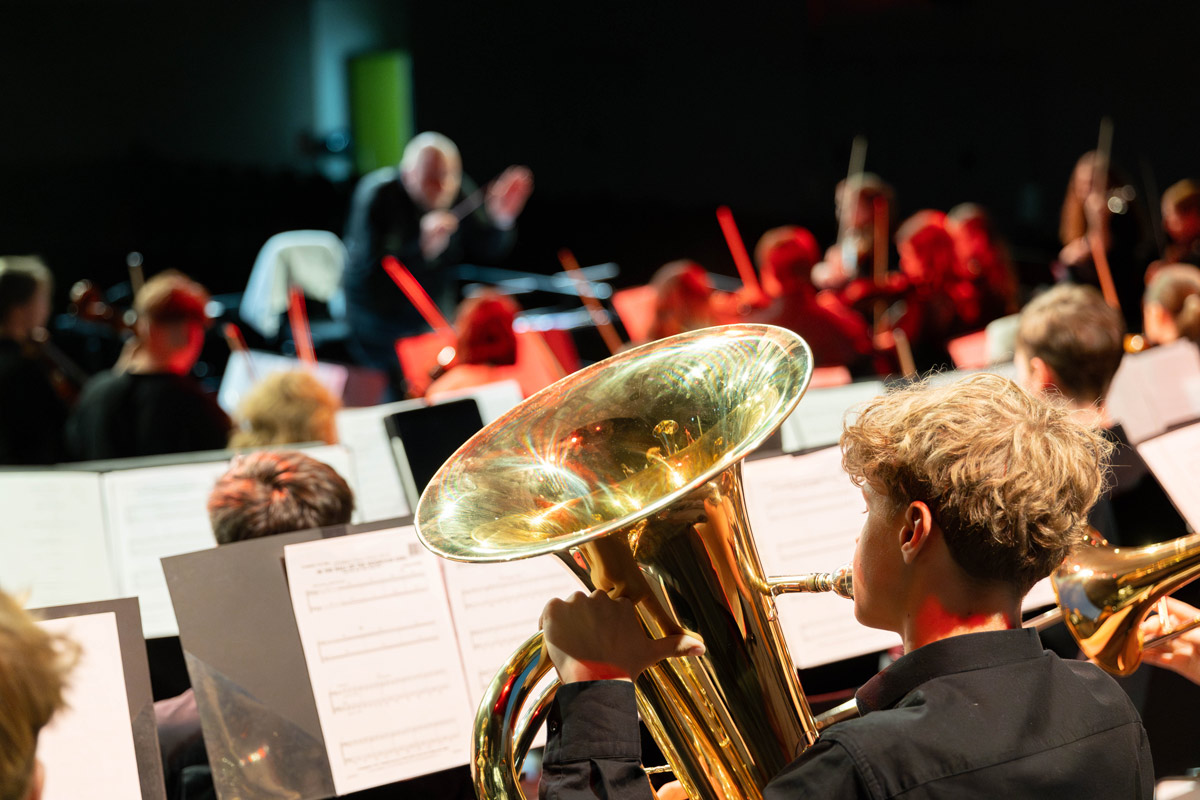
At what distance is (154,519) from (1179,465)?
2263mm

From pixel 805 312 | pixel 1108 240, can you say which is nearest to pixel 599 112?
pixel 1108 240

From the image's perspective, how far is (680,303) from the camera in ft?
16.4

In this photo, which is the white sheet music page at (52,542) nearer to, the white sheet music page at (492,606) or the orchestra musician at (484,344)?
the white sheet music page at (492,606)

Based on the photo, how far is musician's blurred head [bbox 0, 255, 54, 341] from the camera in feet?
14.0

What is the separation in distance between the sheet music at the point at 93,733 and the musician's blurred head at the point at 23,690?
0.57m

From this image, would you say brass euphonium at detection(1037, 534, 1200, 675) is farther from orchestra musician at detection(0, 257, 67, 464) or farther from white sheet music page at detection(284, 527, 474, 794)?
orchestra musician at detection(0, 257, 67, 464)

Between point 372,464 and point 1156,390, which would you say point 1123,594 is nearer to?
point 1156,390

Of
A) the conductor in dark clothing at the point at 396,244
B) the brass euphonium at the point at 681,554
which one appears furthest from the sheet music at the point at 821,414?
the conductor in dark clothing at the point at 396,244

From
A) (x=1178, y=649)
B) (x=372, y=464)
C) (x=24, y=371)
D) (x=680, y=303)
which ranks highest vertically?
(x=24, y=371)

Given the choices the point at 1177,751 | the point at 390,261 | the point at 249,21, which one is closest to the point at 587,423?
the point at 1177,751

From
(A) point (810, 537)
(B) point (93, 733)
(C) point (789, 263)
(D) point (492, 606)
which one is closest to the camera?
(B) point (93, 733)

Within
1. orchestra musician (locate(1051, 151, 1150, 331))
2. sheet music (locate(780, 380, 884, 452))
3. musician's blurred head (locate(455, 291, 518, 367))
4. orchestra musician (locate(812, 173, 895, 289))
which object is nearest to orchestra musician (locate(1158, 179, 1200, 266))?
orchestra musician (locate(1051, 151, 1150, 331))

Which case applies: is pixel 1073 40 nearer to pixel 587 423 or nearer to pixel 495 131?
pixel 495 131

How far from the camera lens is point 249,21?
7.92m
